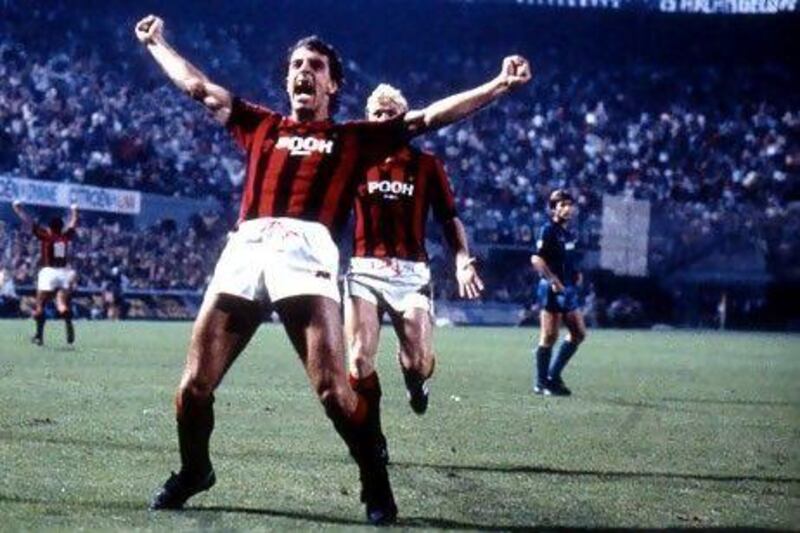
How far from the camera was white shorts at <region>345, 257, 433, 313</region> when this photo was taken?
29.4 ft

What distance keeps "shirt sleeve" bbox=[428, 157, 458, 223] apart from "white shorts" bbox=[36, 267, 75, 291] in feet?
44.3

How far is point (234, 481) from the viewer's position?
686 centimetres

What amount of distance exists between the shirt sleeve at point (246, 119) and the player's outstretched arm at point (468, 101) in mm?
716

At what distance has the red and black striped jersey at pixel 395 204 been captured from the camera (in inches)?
353

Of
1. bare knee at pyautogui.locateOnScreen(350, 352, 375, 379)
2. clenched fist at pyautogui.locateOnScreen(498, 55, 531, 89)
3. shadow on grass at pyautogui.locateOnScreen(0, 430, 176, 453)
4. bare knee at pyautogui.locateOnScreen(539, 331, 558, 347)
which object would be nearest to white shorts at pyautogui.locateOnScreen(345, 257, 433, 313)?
bare knee at pyautogui.locateOnScreen(350, 352, 375, 379)

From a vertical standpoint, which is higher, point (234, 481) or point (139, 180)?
point (139, 180)

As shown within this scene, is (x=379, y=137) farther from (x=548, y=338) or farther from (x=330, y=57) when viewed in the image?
(x=548, y=338)

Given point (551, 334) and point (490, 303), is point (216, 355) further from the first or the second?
point (490, 303)

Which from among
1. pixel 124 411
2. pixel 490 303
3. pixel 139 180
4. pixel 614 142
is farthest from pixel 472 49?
pixel 124 411

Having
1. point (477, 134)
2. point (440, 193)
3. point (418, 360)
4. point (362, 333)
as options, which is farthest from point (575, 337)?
point (477, 134)

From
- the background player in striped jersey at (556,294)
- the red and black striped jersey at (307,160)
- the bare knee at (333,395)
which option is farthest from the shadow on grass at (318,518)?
the background player in striped jersey at (556,294)

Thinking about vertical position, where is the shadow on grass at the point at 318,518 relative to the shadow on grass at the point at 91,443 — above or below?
above

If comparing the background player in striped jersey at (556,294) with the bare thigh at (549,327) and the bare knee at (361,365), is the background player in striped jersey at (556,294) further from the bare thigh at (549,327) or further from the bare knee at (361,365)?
the bare knee at (361,365)

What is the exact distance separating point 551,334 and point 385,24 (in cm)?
3637
